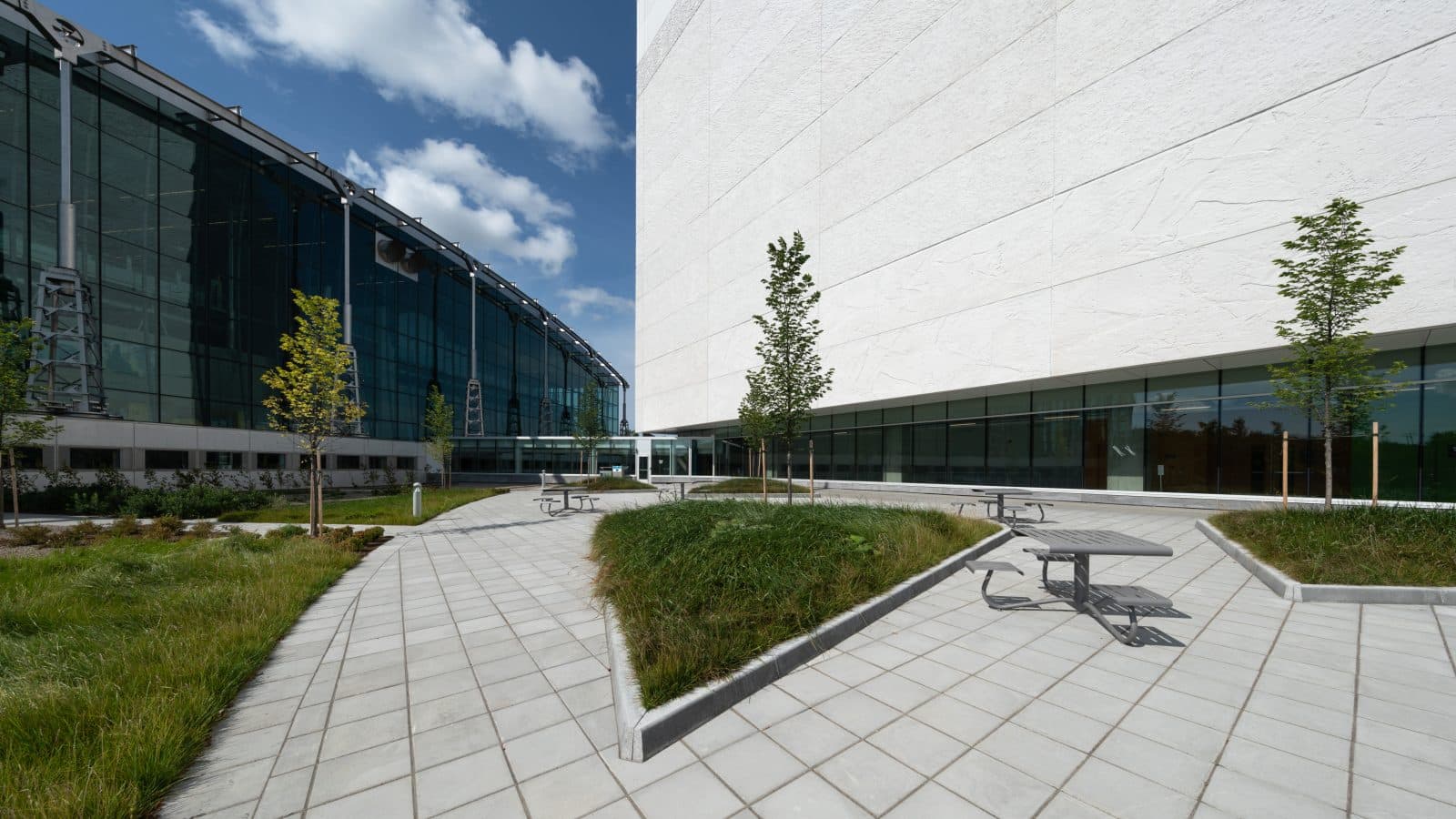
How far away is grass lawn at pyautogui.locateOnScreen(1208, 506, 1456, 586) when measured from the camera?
5.89m

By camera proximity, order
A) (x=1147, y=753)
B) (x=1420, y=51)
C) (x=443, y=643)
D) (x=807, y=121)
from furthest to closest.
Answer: (x=807, y=121) < (x=1420, y=51) < (x=443, y=643) < (x=1147, y=753)

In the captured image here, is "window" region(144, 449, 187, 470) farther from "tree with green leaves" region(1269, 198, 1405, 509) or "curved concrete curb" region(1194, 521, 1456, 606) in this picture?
"tree with green leaves" region(1269, 198, 1405, 509)

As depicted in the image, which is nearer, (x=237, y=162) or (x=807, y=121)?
(x=807, y=121)

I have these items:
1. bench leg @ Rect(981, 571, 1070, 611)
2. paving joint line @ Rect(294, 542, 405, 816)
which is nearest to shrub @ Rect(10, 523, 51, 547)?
paving joint line @ Rect(294, 542, 405, 816)

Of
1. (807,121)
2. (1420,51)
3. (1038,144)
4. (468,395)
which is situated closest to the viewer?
(1420,51)

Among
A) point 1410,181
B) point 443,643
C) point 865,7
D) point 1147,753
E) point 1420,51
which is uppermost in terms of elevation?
point 865,7

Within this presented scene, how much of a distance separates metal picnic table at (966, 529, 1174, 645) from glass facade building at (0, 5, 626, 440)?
35536mm

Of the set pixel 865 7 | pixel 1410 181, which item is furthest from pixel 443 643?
pixel 865 7

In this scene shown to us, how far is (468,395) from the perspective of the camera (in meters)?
46.2

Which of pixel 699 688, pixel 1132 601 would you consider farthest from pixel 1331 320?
pixel 699 688

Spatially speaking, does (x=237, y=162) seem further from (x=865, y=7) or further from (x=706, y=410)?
(x=865, y=7)

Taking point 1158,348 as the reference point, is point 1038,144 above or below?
above

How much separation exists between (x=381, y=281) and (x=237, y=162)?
35.8 feet

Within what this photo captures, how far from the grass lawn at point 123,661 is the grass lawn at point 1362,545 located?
10.8 meters
